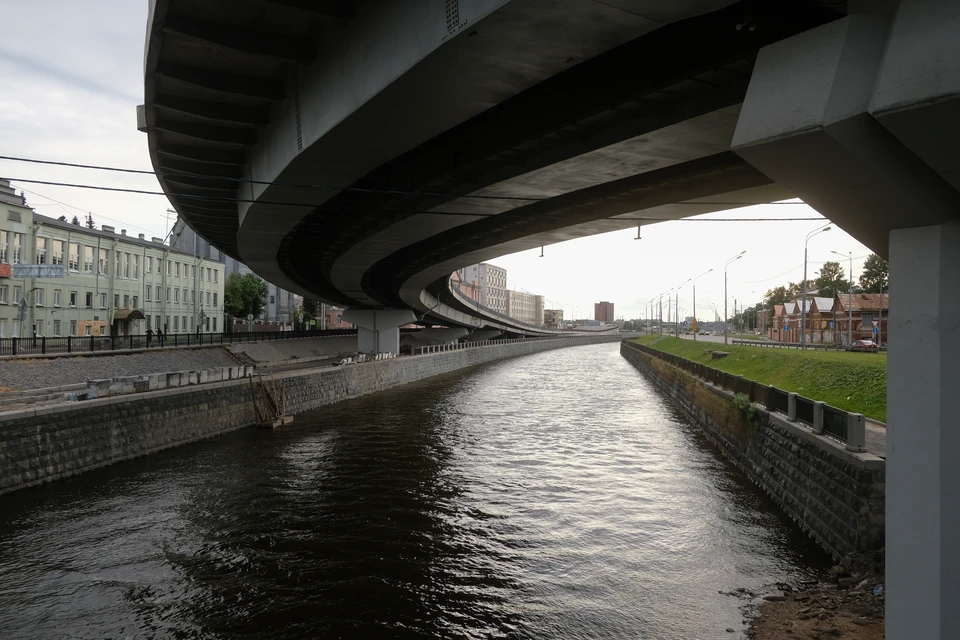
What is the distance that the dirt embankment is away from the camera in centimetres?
768

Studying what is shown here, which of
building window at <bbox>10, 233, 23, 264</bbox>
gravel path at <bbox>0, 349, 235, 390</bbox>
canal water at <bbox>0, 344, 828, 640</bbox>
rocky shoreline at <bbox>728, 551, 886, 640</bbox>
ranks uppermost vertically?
building window at <bbox>10, 233, 23, 264</bbox>

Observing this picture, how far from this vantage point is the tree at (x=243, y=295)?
73812 millimetres

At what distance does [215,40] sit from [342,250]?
1599 centimetres

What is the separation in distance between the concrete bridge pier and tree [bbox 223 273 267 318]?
76.0 meters

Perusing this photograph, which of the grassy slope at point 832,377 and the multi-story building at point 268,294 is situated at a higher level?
the multi-story building at point 268,294

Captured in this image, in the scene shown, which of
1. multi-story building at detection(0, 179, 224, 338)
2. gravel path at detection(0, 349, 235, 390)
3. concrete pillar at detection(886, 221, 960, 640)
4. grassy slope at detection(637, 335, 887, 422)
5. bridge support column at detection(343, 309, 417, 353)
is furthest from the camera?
bridge support column at detection(343, 309, 417, 353)

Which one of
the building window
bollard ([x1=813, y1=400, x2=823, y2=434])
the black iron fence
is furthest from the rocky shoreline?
the building window

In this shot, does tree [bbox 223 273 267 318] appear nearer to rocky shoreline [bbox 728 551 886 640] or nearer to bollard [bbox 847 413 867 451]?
bollard [bbox 847 413 867 451]

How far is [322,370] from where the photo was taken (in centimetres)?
3145

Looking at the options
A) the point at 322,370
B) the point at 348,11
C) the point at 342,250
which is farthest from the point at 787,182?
the point at 322,370

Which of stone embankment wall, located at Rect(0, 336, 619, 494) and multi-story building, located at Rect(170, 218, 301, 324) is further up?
multi-story building, located at Rect(170, 218, 301, 324)

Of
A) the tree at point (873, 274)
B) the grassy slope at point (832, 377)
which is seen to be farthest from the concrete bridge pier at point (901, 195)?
the tree at point (873, 274)

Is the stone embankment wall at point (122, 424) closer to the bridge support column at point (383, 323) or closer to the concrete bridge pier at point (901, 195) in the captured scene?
the concrete bridge pier at point (901, 195)

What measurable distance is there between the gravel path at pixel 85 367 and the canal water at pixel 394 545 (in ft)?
34.1
